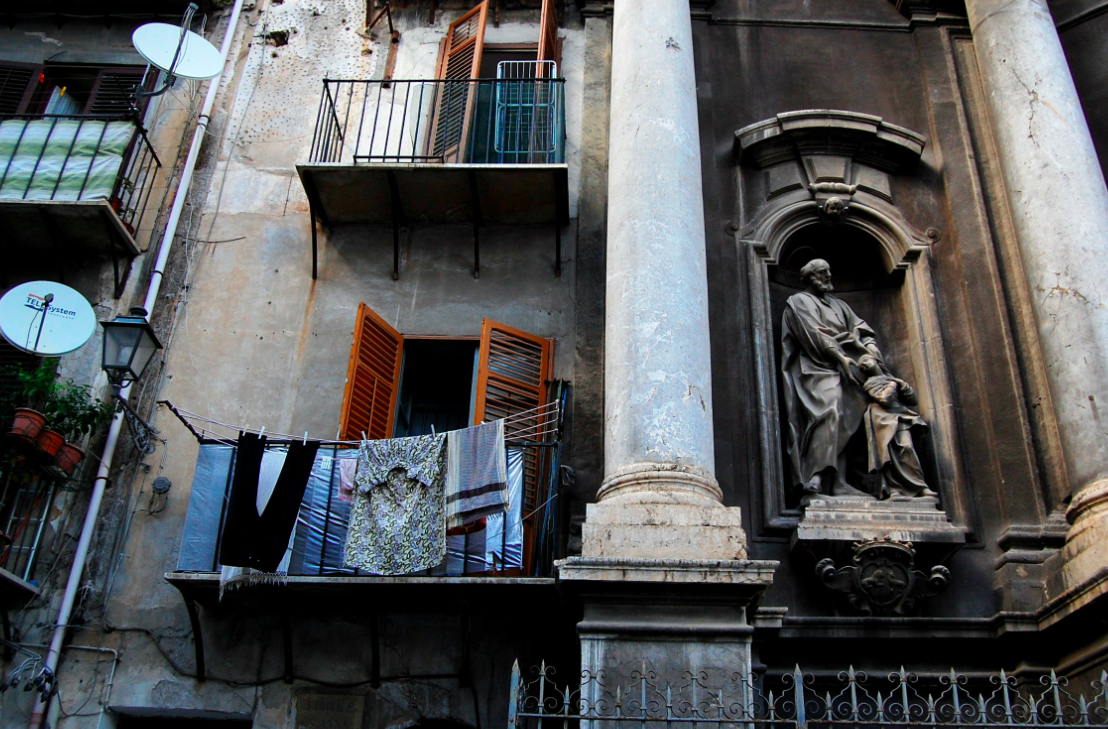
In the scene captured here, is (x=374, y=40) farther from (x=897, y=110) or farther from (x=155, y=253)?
(x=897, y=110)

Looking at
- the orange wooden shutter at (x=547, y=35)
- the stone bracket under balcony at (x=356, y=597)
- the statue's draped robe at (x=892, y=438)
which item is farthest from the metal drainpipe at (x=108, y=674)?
the orange wooden shutter at (x=547, y=35)

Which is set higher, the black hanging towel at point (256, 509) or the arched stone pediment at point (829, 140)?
the arched stone pediment at point (829, 140)

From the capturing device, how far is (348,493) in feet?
28.1

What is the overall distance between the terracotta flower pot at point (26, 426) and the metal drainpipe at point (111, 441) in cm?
72

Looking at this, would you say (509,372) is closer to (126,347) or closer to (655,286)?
(655,286)

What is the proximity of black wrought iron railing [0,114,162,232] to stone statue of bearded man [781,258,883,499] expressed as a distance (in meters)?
6.55

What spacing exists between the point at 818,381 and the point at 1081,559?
8.32ft

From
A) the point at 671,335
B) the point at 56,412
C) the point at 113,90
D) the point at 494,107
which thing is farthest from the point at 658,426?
the point at 113,90

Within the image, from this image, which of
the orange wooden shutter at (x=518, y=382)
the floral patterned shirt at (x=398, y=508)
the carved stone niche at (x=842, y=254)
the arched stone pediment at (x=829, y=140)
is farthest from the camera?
the arched stone pediment at (x=829, y=140)

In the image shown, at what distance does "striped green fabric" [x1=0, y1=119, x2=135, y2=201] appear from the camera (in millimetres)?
10609

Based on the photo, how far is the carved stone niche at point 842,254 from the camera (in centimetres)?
928

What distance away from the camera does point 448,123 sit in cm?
1151

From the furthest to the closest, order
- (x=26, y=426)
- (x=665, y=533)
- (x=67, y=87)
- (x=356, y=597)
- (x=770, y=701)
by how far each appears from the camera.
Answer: (x=67, y=87) < (x=26, y=426) < (x=356, y=597) < (x=665, y=533) < (x=770, y=701)

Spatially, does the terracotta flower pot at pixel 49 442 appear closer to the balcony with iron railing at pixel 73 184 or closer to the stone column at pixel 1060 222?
the balcony with iron railing at pixel 73 184
